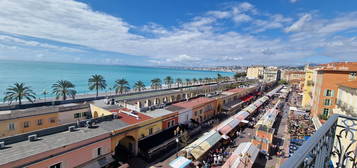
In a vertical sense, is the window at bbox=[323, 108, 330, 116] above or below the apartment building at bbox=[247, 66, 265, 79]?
below

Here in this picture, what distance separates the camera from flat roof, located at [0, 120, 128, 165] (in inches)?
441

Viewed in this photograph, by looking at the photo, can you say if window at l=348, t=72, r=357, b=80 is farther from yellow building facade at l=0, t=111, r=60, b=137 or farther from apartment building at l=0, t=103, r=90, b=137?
yellow building facade at l=0, t=111, r=60, b=137

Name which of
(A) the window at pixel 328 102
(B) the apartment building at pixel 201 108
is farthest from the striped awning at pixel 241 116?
(A) the window at pixel 328 102

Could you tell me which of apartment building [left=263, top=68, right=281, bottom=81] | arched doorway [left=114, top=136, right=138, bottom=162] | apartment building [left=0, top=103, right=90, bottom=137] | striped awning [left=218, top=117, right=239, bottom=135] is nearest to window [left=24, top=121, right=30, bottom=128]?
apartment building [left=0, top=103, right=90, bottom=137]

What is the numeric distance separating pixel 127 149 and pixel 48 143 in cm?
841

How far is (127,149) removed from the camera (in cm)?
1944

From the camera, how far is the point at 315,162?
267 cm

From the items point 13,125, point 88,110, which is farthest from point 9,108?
point 88,110

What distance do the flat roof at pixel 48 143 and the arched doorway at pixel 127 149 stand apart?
2.68m

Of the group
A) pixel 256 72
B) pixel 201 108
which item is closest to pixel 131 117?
pixel 201 108

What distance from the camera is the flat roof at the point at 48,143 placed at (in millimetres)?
11208

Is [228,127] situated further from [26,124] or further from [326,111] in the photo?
[26,124]

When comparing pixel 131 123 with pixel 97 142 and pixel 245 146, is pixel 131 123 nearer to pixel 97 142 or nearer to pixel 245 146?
pixel 97 142

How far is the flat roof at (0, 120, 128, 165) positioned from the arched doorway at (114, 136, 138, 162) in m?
2.68
